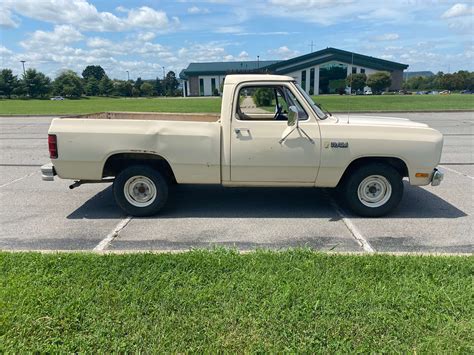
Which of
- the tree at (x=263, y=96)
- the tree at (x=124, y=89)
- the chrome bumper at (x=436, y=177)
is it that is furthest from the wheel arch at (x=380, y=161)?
the tree at (x=124, y=89)

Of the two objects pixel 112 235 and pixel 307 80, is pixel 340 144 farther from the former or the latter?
pixel 307 80

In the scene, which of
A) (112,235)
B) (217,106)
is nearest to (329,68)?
Answer: (217,106)

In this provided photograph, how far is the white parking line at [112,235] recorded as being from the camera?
4.32 meters

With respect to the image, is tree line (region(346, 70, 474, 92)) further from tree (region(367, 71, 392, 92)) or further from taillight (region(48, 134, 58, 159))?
taillight (region(48, 134, 58, 159))

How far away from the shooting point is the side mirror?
191 inches

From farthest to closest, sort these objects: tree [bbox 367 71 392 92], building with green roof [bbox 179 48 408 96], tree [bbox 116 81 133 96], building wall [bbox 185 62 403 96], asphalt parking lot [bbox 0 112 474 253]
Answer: tree [bbox 116 81 133 96]
building wall [bbox 185 62 403 96]
building with green roof [bbox 179 48 408 96]
tree [bbox 367 71 392 92]
asphalt parking lot [bbox 0 112 474 253]

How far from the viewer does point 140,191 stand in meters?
5.32

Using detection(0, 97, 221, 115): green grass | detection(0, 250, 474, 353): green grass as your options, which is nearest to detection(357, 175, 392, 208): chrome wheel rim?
detection(0, 250, 474, 353): green grass

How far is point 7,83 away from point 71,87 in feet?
44.3

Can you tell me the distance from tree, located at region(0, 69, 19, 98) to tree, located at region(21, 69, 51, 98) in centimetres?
165

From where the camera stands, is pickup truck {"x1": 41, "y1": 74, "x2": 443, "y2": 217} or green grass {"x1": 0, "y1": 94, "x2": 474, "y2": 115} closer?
pickup truck {"x1": 41, "y1": 74, "x2": 443, "y2": 217}

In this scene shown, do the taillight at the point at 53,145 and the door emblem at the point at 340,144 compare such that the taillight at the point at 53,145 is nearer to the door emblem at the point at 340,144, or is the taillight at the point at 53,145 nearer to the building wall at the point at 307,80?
the door emblem at the point at 340,144

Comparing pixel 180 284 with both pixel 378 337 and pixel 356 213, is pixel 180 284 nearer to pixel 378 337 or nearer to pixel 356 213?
pixel 378 337

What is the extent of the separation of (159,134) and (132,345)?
2937mm
